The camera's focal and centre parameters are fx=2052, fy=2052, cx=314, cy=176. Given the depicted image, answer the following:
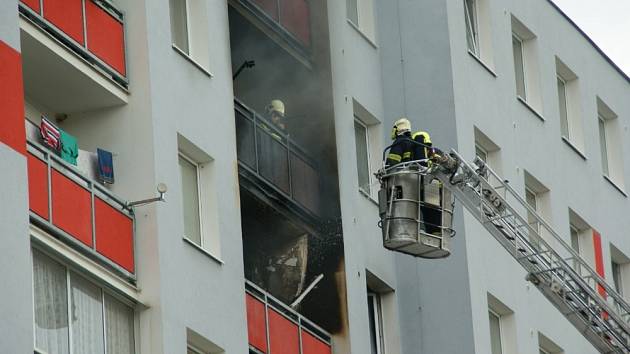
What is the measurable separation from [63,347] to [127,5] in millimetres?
6088

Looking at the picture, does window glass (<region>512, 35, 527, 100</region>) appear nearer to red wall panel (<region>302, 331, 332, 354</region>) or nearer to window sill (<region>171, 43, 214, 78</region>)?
red wall panel (<region>302, 331, 332, 354</region>)

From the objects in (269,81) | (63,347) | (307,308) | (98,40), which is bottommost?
(63,347)

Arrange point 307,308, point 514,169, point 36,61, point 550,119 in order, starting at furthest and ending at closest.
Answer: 1. point 550,119
2. point 514,169
3. point 307,308
4. point 36,61

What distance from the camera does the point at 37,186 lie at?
2703 centimetres

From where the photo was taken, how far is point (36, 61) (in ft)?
95.2

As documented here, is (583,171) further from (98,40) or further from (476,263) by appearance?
(98,40)

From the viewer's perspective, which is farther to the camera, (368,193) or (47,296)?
(368,193)

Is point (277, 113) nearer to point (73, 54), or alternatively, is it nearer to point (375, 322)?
point (375, 322)

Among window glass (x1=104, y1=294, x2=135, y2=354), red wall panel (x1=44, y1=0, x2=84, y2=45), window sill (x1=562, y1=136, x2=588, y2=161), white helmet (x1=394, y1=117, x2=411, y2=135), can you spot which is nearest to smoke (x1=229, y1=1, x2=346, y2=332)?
white helmet (x1=394, y1=117, x2=411, y2=135)

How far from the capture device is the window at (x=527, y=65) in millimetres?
44250

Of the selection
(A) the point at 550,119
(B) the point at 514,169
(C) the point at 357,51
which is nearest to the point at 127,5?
(C) the point at 357,51

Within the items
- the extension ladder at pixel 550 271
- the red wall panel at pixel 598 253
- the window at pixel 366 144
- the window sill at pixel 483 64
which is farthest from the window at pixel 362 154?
the red wall panel at pixel 598 253

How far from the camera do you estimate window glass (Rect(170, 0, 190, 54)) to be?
3238cm

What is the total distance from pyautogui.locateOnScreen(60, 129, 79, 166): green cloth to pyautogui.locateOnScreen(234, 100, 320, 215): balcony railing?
16.1ft
